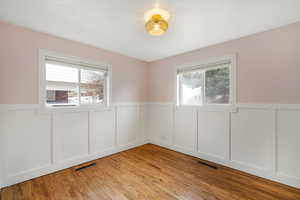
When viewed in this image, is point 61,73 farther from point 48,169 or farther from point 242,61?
point 242,61

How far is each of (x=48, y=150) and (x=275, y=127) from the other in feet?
11.7

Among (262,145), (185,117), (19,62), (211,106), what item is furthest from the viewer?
(185,117)

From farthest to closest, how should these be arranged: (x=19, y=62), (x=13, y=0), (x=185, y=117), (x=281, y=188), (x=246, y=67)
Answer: (x=185, y=117) → (x=246, y=67) → (x=19, y=62) → (x=281, y=188) → (x=13, y=0)

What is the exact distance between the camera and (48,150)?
2.21 m

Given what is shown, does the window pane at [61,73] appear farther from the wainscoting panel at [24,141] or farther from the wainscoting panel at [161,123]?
the wainscoting panel at [161,123]

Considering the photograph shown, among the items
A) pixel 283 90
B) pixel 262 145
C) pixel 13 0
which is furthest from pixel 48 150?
pixel 283 90

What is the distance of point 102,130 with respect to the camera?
288cm

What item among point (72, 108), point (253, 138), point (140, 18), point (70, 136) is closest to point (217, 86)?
point (253, 138)

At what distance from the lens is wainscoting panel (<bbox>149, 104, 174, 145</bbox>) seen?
11.0 ft

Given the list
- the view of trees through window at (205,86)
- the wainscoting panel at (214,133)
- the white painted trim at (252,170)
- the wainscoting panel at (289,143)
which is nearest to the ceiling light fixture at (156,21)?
the view of trees through window at (205,86)

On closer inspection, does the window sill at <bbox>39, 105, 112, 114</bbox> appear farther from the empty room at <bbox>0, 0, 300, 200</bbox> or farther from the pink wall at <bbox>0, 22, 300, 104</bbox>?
the pink wall at <bbox>0, 22, 300, 104</bbox>

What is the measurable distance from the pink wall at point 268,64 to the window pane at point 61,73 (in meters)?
2.68

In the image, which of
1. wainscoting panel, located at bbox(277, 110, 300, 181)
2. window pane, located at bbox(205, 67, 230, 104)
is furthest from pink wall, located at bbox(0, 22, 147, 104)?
wainscoting panel, located at bbox(277, 110, 300, 181)

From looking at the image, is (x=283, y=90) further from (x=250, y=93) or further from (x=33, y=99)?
(x=33, y=99)
